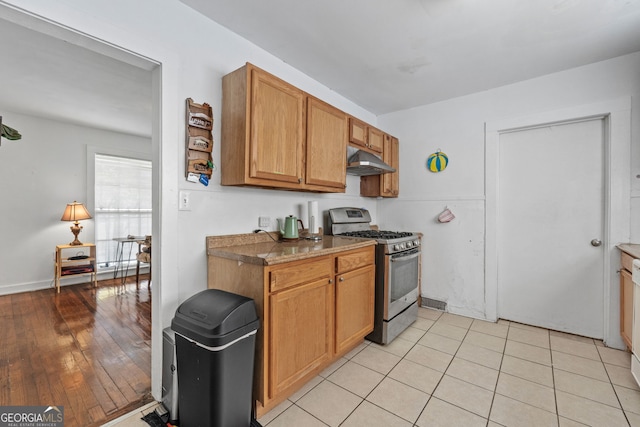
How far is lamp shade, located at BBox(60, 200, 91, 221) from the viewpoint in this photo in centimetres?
410

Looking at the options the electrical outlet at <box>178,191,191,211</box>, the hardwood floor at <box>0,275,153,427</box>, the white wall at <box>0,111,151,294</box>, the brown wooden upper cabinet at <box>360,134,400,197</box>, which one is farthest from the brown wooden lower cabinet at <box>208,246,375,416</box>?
the white wall at <box>0,111,151,294</box>

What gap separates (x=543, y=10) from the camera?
1856 mm

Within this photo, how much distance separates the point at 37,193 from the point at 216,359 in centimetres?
473

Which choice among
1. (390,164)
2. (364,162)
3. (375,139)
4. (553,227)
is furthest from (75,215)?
(553,227)

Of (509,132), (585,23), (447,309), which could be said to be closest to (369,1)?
(585,23)

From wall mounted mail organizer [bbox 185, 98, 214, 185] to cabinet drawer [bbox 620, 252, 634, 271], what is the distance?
3208mm

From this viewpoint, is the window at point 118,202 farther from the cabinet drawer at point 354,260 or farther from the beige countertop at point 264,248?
the cabinet drawer at point 354,260

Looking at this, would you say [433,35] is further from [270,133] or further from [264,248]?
[264,248]

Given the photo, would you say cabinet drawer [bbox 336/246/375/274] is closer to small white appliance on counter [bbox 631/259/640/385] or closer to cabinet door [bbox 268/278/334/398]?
cabinet door [bbox 268/278/334/398]

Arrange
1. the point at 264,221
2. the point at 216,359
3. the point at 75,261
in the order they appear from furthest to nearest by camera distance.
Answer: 1. the point at 75,261
2. the point at 264,221
3. the point at 216,359

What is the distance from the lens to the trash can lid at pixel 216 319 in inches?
51.4

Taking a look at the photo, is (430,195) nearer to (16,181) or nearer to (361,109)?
(361,109)

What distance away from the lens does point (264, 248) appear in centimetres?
192

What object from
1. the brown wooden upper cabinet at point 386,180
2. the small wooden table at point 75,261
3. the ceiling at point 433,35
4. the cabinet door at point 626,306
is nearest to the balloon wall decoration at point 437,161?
the brown wooden upper cabinet at point 386,180
